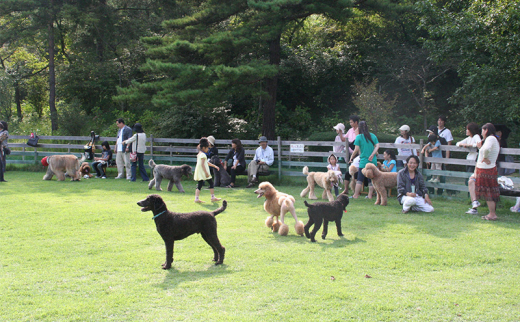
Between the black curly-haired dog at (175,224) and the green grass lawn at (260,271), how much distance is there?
0.23 metres

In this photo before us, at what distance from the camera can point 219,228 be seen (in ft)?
22.8

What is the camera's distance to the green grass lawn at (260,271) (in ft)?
12.4

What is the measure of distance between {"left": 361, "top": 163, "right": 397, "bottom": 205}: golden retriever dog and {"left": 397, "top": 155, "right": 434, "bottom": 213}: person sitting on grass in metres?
0.57

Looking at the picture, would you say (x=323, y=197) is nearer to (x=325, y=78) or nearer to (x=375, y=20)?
(x=325, y=78)

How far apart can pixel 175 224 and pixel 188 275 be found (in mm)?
621

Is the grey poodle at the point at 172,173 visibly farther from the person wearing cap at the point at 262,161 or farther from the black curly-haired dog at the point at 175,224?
the black curly-haired dog at the point at 175,224

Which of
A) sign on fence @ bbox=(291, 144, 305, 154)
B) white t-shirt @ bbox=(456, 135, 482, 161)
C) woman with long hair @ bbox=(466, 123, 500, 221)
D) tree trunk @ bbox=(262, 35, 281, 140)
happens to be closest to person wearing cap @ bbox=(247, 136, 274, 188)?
sign on fence @ bbox=(291, 144, 305, 154)

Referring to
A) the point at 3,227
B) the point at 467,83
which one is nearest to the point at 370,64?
the point at 467,83

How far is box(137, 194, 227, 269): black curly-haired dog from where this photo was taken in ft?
16.1

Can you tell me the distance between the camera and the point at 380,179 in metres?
9.19

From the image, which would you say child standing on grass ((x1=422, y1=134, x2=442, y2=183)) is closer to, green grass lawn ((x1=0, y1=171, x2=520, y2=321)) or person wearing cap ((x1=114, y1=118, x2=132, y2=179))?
green grass lawn ((x1=0, y1=171, x2=520, y2=321))

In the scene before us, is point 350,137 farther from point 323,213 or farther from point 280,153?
point 323,213

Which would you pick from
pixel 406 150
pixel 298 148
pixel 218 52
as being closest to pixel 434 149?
pixel 406 150

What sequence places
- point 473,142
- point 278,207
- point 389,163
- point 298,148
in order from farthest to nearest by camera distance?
point 298,148 → point 389,163 → point 473,142 → point 278,207
